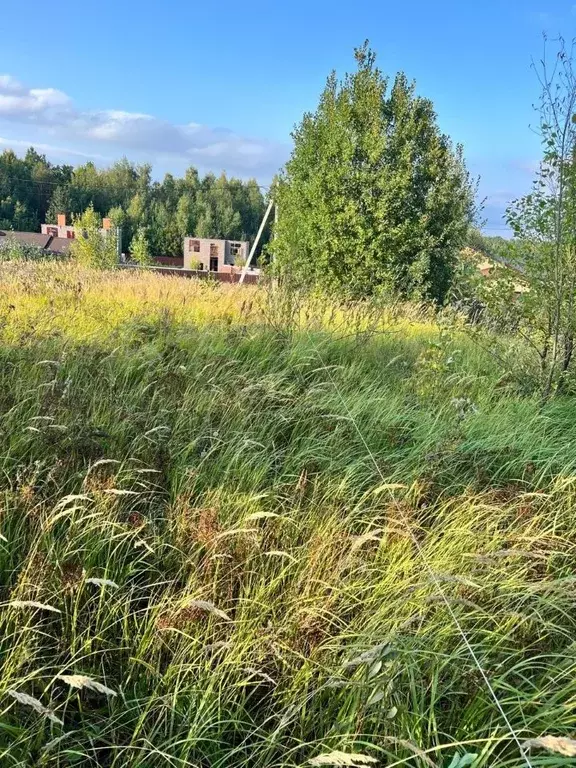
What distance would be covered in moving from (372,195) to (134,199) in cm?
7912

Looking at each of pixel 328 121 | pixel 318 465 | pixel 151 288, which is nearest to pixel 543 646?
pixel 318 465

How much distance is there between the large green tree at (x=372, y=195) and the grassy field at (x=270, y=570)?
316 inches

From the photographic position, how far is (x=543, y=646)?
163cm

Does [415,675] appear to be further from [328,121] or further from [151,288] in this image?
[328,121]

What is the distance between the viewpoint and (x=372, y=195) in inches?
434

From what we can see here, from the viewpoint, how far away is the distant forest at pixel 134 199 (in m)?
79.6

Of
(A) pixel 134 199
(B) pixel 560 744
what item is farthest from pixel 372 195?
(A) pixel 134 199

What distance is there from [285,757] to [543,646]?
0.90 meters

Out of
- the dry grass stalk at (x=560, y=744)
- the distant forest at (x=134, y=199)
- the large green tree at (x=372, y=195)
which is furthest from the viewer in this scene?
the distant forest at (x=134, y=199)

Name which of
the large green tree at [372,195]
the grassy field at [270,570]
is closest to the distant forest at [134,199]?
the large green tree at [372,195]

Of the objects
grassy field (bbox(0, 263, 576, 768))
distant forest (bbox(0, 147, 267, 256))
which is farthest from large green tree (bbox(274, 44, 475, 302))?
distant forest (bbox(0, 147, 267, 256))

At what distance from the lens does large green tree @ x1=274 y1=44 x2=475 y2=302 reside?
11.0 metres

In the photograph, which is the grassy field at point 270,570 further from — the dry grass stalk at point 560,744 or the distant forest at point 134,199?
the distant forest at point 134,199

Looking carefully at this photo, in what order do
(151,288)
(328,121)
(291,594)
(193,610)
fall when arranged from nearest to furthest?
1. (193,610)
2. (291,594)
3. (151,288)
4. (328,121)
